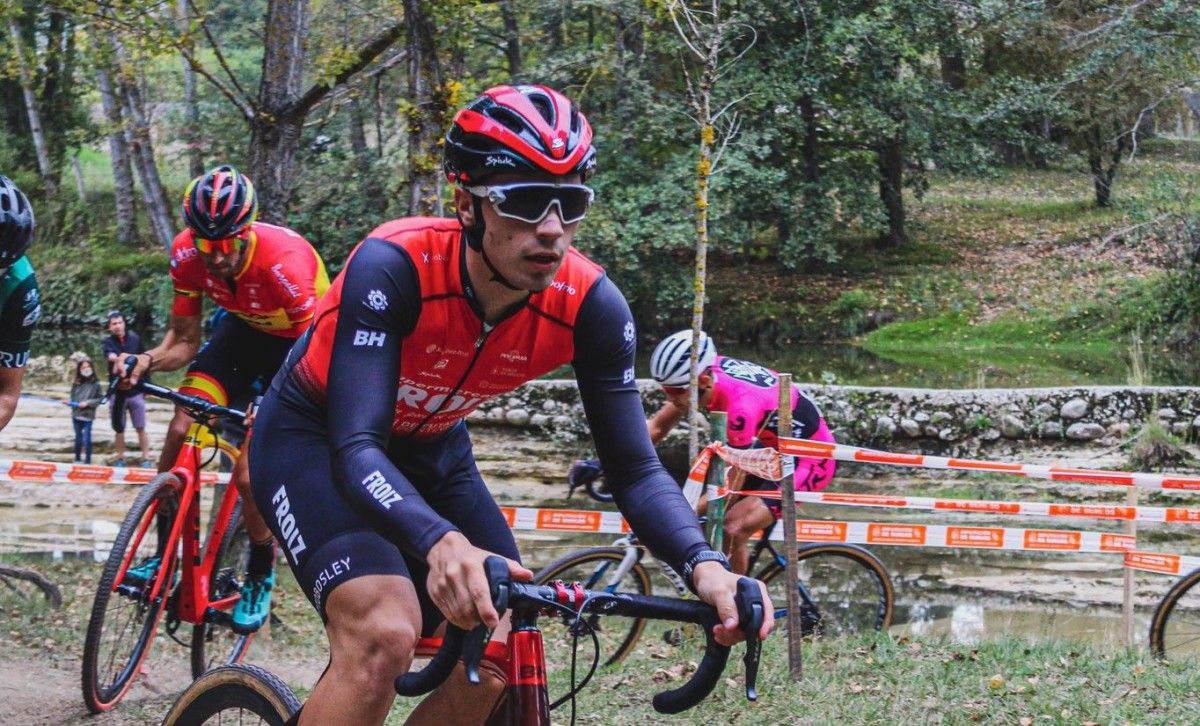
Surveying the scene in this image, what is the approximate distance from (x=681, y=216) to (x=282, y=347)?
1683cm

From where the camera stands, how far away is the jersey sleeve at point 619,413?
3.08 m

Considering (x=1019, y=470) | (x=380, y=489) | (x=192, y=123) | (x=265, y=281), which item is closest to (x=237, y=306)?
(x=265, y=281)

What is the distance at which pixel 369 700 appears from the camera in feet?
9.34

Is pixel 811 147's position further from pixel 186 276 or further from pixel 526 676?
pixel 526 676

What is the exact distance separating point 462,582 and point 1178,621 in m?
6.89

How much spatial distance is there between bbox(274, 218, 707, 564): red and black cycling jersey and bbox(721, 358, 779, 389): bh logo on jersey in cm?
450

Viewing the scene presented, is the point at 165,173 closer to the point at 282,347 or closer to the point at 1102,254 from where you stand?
the point at 1102,254

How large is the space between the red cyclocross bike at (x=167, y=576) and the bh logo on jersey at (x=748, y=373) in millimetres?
3252

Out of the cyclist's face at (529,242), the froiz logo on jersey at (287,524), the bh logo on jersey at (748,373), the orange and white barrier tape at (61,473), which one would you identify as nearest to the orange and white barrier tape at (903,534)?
the bh logo on jersey at (748,373)

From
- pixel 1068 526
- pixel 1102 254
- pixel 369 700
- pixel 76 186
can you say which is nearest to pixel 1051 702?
pixel 369 700

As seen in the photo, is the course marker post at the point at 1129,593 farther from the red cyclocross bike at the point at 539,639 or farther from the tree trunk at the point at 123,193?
the tree trunk at the point at 123,193

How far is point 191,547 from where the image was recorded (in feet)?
20.1

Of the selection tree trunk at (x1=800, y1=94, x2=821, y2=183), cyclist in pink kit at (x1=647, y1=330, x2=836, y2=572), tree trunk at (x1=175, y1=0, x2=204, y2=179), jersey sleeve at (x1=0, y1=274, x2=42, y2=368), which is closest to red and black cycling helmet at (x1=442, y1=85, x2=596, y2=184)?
jersey sleeve at (x1=0, y1=274, x2=42, y2=368)

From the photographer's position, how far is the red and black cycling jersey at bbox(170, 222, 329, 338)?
20.1 feet
